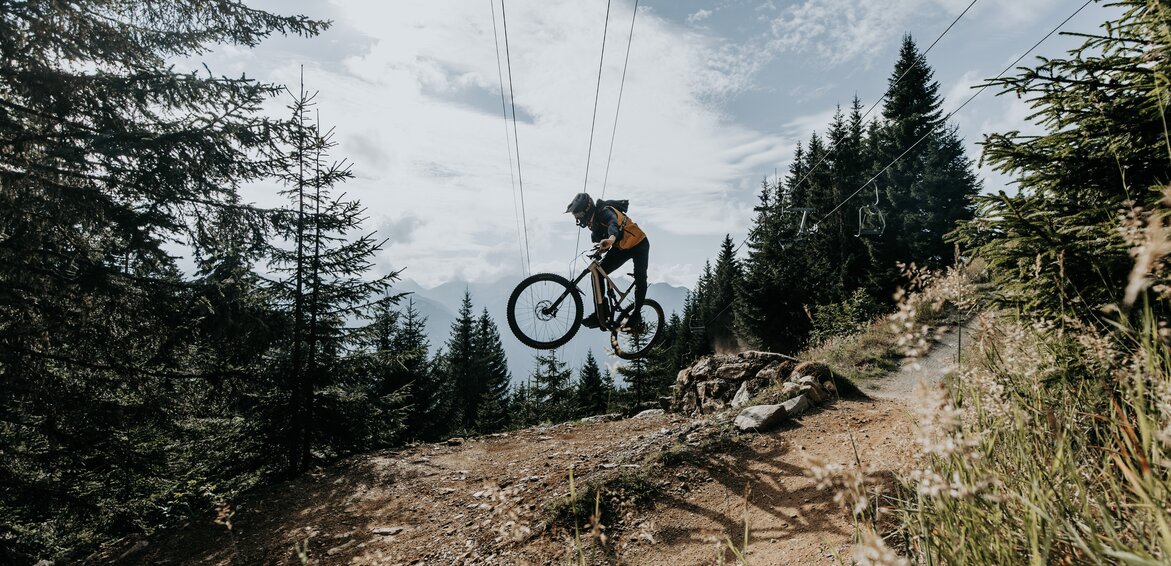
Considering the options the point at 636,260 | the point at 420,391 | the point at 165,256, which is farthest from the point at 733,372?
the point at 420,391

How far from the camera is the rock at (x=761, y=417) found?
318 inches

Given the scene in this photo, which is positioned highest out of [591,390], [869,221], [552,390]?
[869,221]

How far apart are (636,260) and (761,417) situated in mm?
3342

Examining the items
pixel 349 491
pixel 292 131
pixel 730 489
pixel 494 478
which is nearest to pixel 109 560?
pixel 349 491

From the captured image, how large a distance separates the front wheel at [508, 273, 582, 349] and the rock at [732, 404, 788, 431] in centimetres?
324

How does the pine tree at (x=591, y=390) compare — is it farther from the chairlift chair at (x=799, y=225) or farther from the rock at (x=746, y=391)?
the rock at (x=746, y=391)

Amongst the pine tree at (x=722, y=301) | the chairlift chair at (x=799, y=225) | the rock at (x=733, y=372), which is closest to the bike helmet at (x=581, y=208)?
the rock at (x=733, y=372)

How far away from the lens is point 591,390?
38250mm

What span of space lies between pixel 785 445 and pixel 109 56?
12379 mm

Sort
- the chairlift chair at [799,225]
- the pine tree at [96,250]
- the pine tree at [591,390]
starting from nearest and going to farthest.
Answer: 1. the pine tree at [96,250]
2. the chairlift chair at [799,225]
3. the pine tree at [591,390]

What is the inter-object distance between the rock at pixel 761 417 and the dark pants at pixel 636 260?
2623mm

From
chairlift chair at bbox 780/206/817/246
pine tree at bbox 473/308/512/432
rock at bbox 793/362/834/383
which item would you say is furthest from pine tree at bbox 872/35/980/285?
pine tree at bbox 473/308/512/432

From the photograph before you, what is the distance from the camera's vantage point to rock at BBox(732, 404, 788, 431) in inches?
318

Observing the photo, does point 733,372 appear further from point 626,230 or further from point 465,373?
point 465,373
